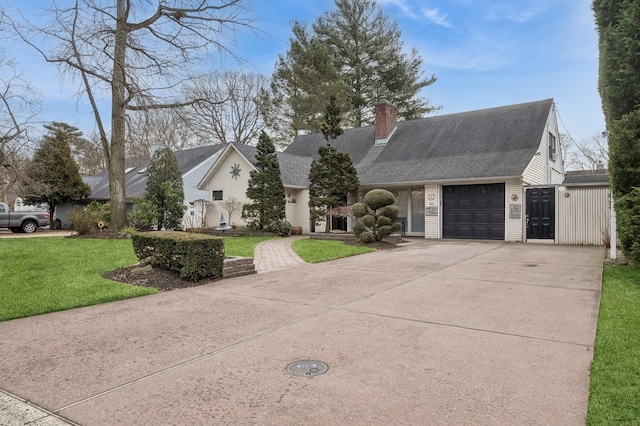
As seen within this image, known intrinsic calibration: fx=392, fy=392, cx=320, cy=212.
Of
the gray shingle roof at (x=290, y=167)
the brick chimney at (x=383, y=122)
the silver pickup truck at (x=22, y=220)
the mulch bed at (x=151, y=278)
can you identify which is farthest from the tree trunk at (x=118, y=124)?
the brick chimney at (x=383, y=122)

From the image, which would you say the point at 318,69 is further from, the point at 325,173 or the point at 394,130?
the point at 325,173

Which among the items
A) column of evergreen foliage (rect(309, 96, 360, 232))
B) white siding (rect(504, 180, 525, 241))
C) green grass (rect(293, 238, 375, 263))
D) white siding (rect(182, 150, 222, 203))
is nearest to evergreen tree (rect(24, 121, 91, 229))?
white siding (rect(182, 150, 222, 203))

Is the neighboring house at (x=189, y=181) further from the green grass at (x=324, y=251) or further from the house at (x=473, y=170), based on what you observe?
the house at (x=473, y=170)

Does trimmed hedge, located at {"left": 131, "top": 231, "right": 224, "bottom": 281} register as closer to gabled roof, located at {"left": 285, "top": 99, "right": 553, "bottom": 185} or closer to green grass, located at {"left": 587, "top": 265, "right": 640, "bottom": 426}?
green grass, located at {"left": 587, "top": 265, "right": 640, "bottom": 426}

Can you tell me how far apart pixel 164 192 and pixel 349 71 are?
1889 centimetres

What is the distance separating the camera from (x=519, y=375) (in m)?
3.16

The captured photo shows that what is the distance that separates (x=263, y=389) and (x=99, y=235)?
45.9 ft

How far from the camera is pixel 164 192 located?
17.5m

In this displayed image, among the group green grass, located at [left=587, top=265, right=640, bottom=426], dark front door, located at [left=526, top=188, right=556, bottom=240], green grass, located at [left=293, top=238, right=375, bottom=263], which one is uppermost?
dark front door, located at [left=526, top=188, right=556, bottom=240]

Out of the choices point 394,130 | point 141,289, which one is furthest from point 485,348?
point 394,130

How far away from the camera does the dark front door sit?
543 inches

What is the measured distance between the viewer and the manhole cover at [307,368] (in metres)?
3.22

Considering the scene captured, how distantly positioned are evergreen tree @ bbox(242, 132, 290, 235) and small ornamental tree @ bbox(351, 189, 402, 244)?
4460 millimetres

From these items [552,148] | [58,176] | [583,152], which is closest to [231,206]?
[58,176]
